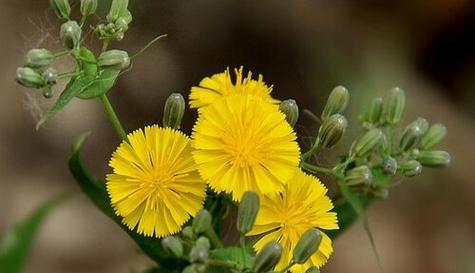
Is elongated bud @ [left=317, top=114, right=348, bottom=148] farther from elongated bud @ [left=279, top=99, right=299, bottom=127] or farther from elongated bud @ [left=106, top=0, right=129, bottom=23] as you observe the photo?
elongated bud @ [left=106, top=0, right=129, bottom=23]

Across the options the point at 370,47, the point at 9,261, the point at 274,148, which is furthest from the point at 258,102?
the point at 370,47

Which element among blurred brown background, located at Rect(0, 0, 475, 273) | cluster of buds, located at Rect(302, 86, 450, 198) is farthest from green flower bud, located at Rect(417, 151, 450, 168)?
blurred brown background, located at Rect(0, 0, 475, 273)

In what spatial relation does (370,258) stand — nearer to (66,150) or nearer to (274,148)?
(66,150)

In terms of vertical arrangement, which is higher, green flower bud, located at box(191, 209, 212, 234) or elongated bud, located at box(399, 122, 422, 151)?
elongated bud, located at box(399, 122, 422, 151)

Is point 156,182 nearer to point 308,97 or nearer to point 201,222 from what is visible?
point 201,222

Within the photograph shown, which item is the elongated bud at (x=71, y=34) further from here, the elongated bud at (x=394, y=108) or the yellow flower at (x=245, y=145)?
the elongated bud at (x=394, y=108)

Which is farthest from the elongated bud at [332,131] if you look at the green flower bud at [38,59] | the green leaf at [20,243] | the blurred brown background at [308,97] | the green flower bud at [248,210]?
the blurred brown background at [308,97]
